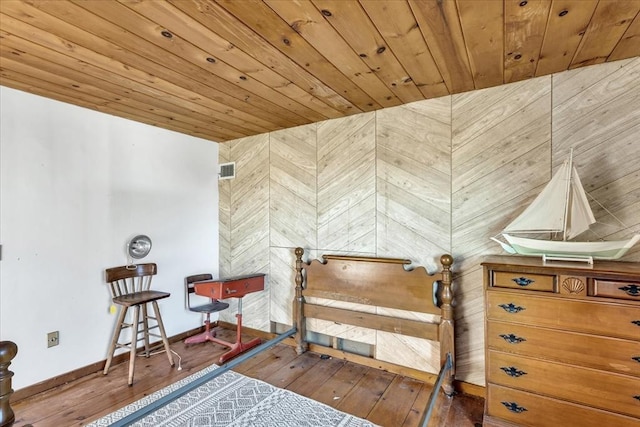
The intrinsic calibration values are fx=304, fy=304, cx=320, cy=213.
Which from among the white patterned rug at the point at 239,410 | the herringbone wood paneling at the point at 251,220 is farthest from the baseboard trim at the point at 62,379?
the herringbone wood paneling at the point at 251,220

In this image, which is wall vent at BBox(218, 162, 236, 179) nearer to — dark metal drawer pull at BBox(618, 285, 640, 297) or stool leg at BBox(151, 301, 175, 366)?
stool leg at BBox(151, 301, 175, 366)

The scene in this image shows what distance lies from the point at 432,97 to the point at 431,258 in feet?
4.38

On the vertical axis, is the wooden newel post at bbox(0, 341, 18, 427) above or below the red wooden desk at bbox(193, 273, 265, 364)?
above

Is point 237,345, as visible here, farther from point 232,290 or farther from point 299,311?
point 299,311

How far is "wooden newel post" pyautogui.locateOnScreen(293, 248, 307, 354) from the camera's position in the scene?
306 centimetres

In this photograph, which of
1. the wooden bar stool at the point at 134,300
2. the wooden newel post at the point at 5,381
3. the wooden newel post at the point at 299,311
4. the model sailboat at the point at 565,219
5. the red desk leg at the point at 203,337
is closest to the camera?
the wooden newel post at the point at 5,381

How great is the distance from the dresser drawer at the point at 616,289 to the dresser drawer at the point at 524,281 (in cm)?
19

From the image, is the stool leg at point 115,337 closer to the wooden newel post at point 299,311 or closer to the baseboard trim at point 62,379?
the baseboard trim at point 62,379

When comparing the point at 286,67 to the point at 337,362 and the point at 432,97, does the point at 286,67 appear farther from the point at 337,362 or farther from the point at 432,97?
the point at 337,362

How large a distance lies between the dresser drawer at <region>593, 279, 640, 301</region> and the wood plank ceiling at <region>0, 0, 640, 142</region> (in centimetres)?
132

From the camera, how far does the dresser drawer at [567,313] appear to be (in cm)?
157

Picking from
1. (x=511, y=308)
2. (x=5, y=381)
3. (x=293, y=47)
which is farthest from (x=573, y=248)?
(x=5, y=381)

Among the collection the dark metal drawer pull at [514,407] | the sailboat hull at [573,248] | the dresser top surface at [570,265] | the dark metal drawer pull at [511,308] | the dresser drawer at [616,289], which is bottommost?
the dark metal drawer pull at [514,407]

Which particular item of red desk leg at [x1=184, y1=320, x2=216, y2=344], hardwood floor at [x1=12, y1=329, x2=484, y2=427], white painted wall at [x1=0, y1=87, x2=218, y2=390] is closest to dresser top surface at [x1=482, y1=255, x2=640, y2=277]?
hardwood floor at [x1=12, y1=329, x2=484, y2=427]
